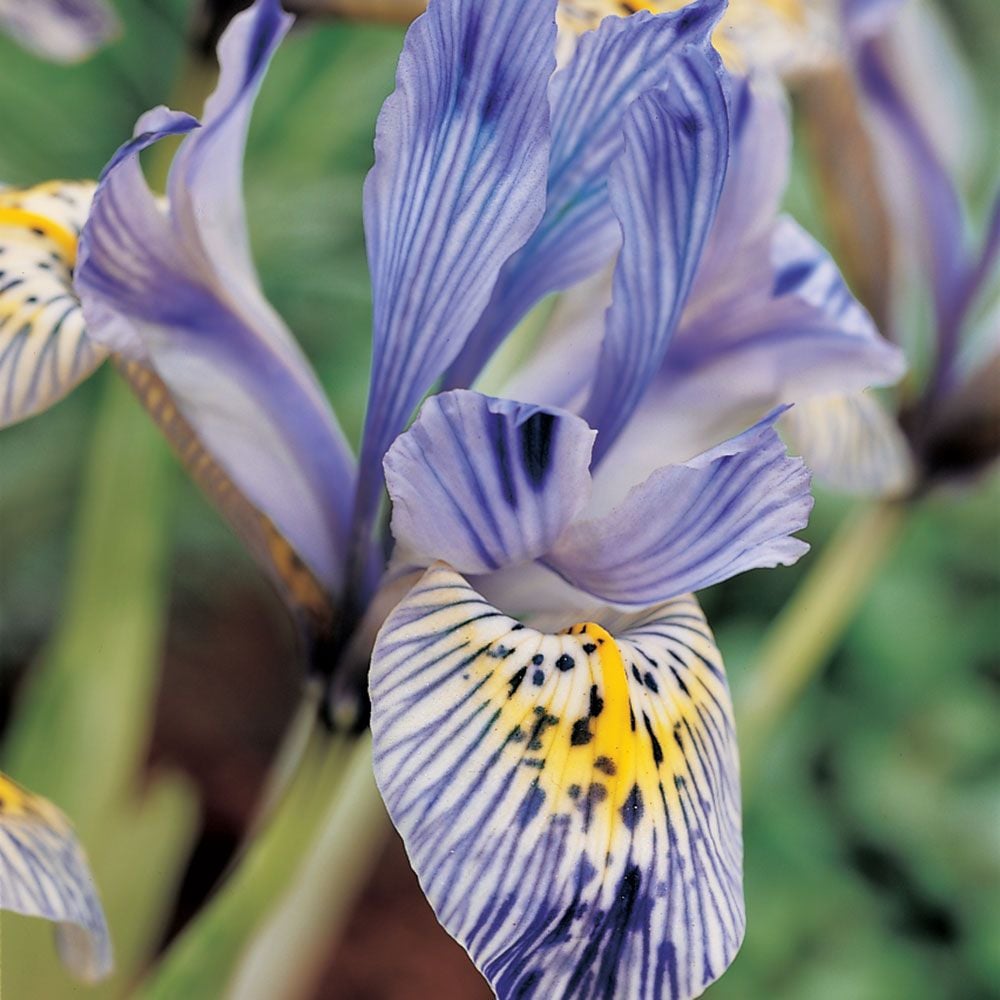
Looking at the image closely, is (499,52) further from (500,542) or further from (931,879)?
(931,879)

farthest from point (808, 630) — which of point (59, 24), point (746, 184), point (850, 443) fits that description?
point (59, 24)

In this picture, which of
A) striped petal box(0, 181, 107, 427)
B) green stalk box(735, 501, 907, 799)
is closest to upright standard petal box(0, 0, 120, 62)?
striped petal box(0, 181, 107, 427)

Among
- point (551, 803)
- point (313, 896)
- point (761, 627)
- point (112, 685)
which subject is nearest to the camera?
point (551, 803)

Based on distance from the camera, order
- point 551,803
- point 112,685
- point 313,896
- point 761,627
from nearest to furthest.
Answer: point 551,803, point 313,896, point 112,685, point 761,627

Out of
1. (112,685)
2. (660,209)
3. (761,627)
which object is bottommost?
(761,627)

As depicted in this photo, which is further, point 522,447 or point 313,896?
point 313,896

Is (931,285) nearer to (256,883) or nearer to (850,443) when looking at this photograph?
(850,443)

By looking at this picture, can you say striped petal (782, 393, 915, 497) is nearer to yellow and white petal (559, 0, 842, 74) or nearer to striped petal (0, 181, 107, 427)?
yellow and white petal (559, 0, 842, 74)

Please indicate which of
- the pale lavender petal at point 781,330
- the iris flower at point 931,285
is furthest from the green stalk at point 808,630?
the pale lavender petal at point 781,330
